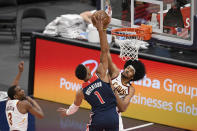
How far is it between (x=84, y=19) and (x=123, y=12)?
2068 millimetres

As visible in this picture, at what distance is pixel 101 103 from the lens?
6.80m

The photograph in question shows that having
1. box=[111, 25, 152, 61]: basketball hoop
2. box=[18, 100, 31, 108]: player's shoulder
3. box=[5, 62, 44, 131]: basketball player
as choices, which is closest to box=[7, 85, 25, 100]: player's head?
box=[5, 62, 44, 131]: basketball player

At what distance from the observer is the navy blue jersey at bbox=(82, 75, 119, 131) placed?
6723 mm

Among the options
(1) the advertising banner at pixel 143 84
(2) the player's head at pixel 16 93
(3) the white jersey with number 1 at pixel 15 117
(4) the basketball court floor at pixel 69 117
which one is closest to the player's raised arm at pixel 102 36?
(2) the player's head at pixel 16 93

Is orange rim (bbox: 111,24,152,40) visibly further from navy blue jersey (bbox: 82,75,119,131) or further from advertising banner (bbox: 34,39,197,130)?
navy blue jersey (bbox: 82,75,119,131)

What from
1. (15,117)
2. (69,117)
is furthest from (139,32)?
(15,117)

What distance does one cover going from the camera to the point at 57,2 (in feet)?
68.2

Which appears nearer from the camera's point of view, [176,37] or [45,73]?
[176,37]

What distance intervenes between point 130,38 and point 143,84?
4.76ft

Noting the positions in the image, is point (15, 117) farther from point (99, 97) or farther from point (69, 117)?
point (69, 117)

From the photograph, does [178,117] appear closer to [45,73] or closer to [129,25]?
[129,25]

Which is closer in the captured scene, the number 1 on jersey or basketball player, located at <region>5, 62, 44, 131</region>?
the number 1 on jersey

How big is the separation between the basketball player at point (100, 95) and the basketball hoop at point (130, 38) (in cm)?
219

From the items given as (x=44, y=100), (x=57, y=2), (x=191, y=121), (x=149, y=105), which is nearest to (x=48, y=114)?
(x=44, y=100)
